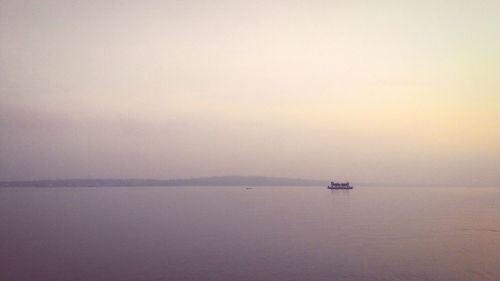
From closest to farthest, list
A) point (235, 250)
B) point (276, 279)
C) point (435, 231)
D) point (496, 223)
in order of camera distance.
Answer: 1. point (276, 279)
2. point (235, 250)
3. point (435, 231)
4. point (496, 223)

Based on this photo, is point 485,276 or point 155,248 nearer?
point 485,276

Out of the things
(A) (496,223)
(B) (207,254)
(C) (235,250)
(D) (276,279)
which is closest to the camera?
(D) (276,279)

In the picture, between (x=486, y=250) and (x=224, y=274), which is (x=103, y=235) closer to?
(x=224, y=274)

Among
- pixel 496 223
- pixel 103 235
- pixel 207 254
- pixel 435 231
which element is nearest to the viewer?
pixel 207 254

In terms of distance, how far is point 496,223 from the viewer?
56906mm

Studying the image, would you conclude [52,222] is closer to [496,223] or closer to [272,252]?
[272,252]

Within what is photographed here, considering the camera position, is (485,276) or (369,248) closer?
(485,276)

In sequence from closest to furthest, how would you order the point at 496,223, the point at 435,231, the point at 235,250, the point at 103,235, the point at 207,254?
1. the point at 207,254
2. the point at 235,250
3. the point at 103,235
4. the point at 435,231
5. the point at 496,223

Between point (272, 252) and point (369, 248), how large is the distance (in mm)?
9280

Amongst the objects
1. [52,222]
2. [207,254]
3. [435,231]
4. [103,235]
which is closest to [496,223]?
[435,231]

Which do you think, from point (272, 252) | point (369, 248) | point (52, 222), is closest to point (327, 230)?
point (369, 248)

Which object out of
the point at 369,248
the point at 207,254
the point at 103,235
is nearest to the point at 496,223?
the point at 369,248

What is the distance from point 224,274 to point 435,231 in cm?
3302

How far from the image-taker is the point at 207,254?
108ft
